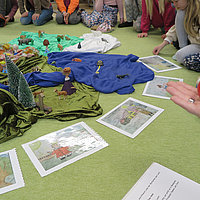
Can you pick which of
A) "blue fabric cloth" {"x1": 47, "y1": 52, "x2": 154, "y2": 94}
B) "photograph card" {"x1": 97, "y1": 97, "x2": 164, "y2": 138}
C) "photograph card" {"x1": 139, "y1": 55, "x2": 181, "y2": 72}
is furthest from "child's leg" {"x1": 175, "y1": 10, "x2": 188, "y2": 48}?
"photograph card" {"x1": 97, "y1": 97, "x2": 164, "y2": 138}

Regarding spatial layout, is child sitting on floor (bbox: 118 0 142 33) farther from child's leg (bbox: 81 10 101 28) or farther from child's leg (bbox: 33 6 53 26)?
child's leg (bbox: 33 6 53 26)

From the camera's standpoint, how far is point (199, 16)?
5.36 feet

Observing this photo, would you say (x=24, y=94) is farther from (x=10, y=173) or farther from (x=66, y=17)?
(x=66, y=17)

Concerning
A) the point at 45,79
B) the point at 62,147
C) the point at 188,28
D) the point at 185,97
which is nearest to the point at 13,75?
the point at 45,79

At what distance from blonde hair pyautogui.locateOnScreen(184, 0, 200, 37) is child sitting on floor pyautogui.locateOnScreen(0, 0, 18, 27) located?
3.01 metres

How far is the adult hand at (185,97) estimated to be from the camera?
840 millimetres

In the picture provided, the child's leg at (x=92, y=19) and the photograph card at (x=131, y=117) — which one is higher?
the child's leg at (x=92, y=19)

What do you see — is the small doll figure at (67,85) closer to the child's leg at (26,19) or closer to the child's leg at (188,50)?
the child's leg at (188,50)

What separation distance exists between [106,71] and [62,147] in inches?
36.0

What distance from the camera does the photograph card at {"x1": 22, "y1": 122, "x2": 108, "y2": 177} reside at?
3.43 ft

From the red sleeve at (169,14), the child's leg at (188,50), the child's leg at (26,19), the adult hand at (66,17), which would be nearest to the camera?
the child's leg at (188,50)

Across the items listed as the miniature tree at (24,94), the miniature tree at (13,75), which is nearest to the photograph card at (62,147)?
the miniature tree at (24,94)

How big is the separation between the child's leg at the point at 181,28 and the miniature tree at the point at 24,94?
1.50m

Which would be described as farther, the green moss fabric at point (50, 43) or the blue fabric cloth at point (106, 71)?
the green moss fabric at point (50, 43)
